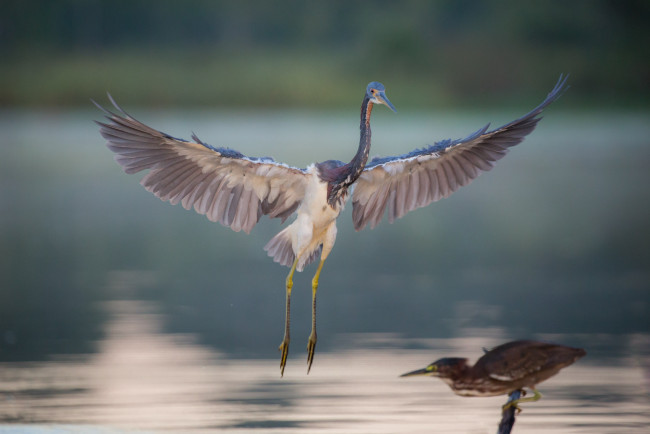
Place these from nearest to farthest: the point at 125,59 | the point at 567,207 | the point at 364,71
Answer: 1. the point at 567,207
2. the point at 364,71
3. the point at 125,59

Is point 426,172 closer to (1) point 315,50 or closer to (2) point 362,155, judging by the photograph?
(2) point 362,155

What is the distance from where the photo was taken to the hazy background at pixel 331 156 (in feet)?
42.3

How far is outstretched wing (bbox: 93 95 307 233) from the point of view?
9453 millimetres

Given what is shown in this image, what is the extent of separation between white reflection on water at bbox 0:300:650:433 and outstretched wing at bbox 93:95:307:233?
1.33 meters

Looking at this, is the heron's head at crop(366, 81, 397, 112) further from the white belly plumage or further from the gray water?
the gray water

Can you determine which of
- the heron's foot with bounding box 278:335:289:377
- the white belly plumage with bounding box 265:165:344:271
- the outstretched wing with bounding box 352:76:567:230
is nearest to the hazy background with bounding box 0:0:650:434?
the heron's foot with bounding box 278:335:289:377

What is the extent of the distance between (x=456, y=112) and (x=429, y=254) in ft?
103

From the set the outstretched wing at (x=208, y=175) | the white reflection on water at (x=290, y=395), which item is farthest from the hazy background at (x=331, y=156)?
the outstretched wing at (x=208, y=175)

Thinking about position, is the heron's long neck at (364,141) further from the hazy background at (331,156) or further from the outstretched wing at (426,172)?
the hazy background at (331,156)

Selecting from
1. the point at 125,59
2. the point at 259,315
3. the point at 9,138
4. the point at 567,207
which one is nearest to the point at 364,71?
the point at 125,59

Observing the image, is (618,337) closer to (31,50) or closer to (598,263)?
(598,263)

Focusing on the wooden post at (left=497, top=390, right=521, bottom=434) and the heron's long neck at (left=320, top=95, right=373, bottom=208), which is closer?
the wooden post at (left=497, top=390, right=521, bottom=434)

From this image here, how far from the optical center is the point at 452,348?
10719mm

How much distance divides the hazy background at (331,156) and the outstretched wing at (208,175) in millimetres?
1542
